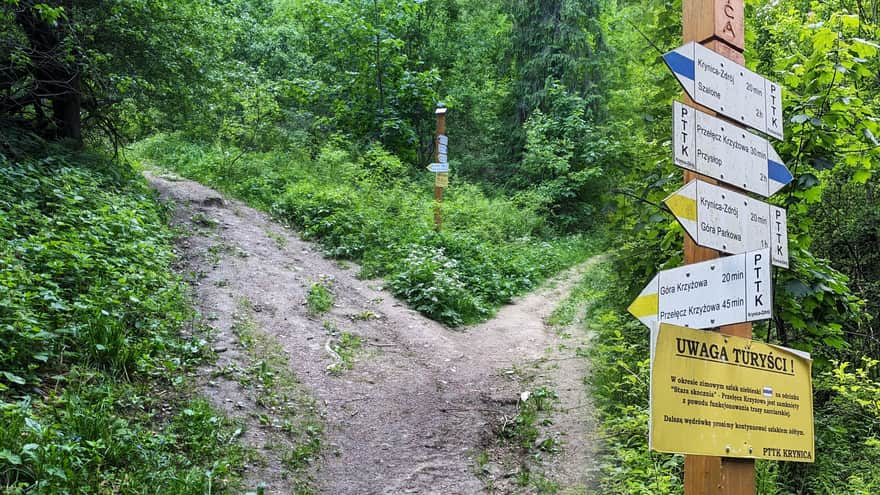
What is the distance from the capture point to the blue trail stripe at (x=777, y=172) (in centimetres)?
301

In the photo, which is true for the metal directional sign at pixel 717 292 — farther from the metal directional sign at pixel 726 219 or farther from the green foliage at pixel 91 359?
the green foliage at pixel 91 359

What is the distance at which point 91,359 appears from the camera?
542 centimetres

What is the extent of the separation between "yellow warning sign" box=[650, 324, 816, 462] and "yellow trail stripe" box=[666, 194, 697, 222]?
53 centimetres

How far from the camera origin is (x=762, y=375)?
8.07 feet

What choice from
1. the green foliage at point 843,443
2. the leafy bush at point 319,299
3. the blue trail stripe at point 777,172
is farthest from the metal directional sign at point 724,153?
the leafy bush at point 319,299

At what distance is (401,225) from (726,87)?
33.0 feet

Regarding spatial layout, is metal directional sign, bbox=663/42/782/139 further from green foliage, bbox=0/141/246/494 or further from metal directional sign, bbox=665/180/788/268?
green foliage, bbox=0/141/246/494

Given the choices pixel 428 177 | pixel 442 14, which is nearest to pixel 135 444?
pixel 428 177

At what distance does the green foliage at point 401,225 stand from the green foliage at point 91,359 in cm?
417

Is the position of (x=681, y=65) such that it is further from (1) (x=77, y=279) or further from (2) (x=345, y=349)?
(2) (x=345, y=349)

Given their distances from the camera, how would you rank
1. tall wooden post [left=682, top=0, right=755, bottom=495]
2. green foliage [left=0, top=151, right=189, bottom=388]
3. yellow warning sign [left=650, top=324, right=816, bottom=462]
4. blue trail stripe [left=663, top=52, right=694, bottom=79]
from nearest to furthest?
yellow warning sign [left=650, top=324, right=816, bottom=462] < tall wooden post [left=682, top=0, right=755, bottom=495] < blue trail stripe [left=663, top=52, right=694, bottom=79] < green foliage [left=0, top=151, right=189, bottom=388]

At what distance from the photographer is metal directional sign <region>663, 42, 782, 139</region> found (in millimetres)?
2734

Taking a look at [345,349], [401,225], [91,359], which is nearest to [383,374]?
[345,349]

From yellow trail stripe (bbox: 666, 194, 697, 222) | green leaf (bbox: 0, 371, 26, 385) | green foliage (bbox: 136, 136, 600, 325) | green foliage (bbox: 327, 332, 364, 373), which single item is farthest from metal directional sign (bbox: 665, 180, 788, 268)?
green foliage (bbox: 136, 136, 600, 325)
